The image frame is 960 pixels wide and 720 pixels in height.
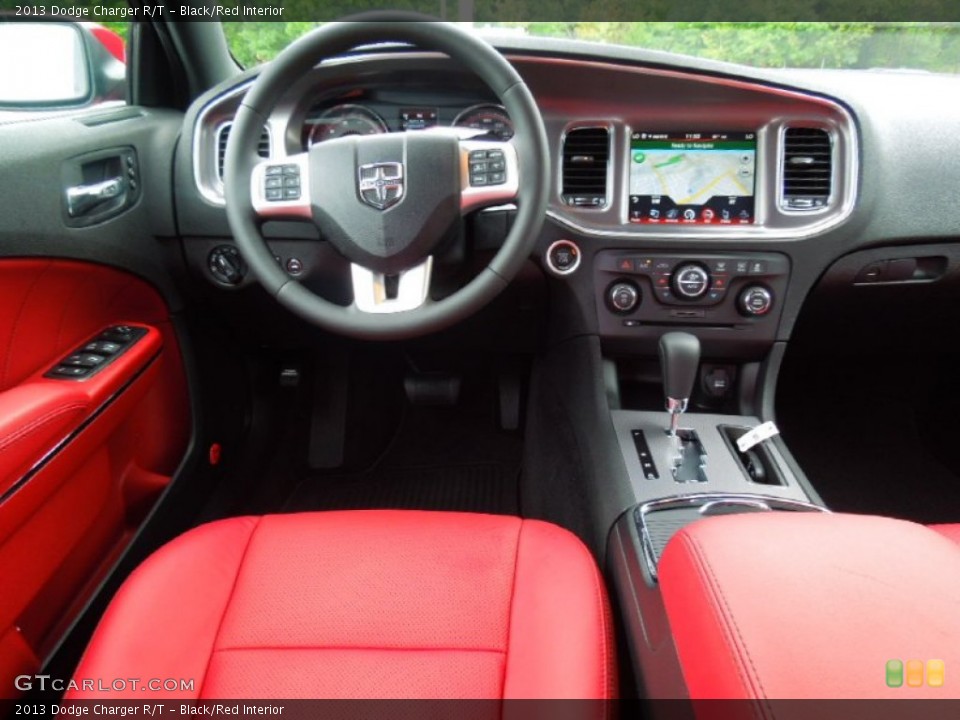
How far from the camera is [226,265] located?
1632 mm

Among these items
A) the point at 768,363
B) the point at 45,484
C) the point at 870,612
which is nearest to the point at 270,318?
the point at 45,484

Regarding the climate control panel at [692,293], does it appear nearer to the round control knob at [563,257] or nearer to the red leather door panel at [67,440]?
the round control knob at [563,257]

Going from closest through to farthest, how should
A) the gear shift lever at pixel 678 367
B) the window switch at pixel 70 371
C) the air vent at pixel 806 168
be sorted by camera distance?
the window switch at pixel 70 371 → the gear shift lever at pixel 678 367 → the air vent at pixel 806 168

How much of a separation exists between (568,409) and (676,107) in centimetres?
69

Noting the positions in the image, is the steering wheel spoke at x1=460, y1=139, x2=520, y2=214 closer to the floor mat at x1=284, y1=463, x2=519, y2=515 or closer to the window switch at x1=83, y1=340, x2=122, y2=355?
the window switch at x1=83, y1=340, x2=122, y2=355

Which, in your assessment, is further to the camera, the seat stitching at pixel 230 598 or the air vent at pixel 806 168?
the air vent at pixel 806 168

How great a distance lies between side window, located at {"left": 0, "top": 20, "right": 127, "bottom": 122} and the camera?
4.70 feet

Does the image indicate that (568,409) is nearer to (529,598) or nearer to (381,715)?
Result: (529,598)

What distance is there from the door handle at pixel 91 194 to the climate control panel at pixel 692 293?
98cm

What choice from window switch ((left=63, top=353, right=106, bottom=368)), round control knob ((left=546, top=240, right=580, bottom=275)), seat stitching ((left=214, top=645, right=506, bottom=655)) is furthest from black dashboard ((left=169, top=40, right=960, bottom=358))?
seat stitching ((left=214, top=645, right=506, bottom=655))

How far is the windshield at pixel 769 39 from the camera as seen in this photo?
1474 millimetres

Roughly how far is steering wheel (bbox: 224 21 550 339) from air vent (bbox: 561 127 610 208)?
1.34ft

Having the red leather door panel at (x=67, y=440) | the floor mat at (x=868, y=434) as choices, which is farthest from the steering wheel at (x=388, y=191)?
the floor mat at (x=868, y=434)

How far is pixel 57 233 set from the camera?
1.26 meters
